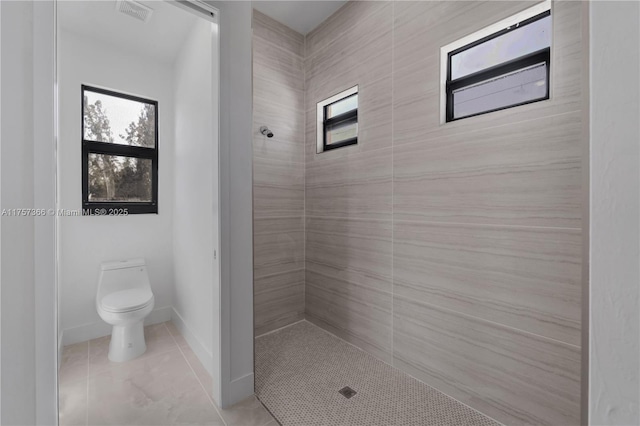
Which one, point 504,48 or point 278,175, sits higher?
point 504,48

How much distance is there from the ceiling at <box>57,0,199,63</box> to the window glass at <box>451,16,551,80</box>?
1.89 metres

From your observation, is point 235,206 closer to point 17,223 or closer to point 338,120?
point 17,223

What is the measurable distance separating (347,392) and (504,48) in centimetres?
220

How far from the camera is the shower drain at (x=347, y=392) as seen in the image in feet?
5.51

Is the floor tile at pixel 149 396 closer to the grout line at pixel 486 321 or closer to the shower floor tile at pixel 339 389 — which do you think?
the shower floor tile at pixel 339 389

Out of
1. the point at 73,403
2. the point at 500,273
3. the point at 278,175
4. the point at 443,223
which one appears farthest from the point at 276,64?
the point at 73,403

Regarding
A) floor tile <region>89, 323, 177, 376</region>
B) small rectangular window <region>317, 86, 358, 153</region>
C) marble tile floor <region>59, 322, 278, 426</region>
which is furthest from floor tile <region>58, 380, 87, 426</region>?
small rectangular window <region>317, 86, 358, 153</region>

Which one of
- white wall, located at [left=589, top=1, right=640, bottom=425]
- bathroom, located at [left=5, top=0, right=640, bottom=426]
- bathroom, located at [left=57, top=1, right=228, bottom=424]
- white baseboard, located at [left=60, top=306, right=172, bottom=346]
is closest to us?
white wall, located at [left=589, top=1, right=640, bottom=425]

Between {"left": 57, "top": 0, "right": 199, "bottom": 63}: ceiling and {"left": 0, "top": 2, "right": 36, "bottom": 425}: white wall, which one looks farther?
{"left": 57, "top": 0, "right": 199, "bottom": 63}: ceiling

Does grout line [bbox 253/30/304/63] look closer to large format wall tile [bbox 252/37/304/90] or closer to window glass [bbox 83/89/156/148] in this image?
large format wall tile [bbox 252/37/304/90]

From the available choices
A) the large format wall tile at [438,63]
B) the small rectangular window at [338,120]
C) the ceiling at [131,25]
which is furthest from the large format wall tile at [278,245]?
the ceiling at [131,25]

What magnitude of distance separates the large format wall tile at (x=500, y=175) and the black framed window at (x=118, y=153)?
2.42 m

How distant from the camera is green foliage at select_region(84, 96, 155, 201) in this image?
2467 mm

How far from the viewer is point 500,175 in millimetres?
1460
